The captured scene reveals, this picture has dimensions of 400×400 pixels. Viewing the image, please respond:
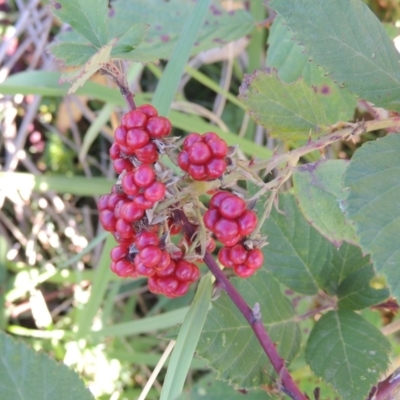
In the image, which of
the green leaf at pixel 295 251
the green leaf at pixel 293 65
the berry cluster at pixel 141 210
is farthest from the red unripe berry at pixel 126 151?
the green leaf at pixel 293 65

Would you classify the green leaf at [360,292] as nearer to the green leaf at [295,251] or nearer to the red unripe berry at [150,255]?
the green leaf at [295,251]

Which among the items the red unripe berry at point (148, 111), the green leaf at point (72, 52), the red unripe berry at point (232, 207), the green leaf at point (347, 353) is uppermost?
the green leaf at point (72, 52)

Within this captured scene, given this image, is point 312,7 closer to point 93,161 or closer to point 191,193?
point 191,193

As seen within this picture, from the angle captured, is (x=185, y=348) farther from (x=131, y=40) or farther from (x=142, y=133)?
(x=131, y=40)

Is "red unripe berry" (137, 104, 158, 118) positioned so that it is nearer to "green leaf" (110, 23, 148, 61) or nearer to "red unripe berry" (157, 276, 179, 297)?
"green leaf" (110, 23, 148, 61)

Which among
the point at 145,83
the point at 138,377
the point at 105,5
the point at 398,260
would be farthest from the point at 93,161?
the point at 398,260

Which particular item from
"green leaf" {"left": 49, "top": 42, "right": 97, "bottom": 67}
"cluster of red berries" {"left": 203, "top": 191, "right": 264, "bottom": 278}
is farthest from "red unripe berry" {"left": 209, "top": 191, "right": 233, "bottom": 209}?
"green leaf" {"left": 49, "top": 42, "right": 97, "bottom": 67}

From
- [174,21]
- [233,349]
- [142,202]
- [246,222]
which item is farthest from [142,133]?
[174,21]
